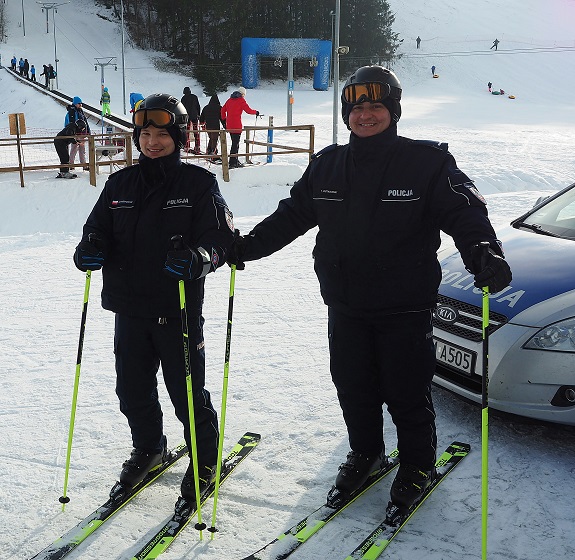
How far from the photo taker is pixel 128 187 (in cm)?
302

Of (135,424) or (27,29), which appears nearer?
(135,424)

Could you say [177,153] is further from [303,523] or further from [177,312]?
[303,523]

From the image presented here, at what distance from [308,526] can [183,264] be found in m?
1.23

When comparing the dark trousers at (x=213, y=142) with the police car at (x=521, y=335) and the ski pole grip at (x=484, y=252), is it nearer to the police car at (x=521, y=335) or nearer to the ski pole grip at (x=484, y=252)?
the police car at (x=521, y=335)

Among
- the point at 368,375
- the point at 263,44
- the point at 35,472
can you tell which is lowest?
the point at 35,472

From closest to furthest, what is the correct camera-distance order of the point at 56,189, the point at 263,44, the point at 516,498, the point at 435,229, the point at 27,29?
the point at 435,229 < the point at 516,498 < the point at 56,189 < the point at 263,44 < the point at 27,29

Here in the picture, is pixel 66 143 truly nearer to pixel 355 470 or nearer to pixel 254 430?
pixel 254 430

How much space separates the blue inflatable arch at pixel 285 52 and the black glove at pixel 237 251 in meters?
34.2

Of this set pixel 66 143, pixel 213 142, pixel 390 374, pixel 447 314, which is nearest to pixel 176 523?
pixel 390 374

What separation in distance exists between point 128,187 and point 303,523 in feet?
5.37

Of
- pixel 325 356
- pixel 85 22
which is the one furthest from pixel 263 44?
pixel 325 356

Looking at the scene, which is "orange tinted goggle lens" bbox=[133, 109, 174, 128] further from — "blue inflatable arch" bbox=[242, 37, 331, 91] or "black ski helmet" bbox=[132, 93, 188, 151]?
"blue inflatable arch" bbox=[242, 37, 331, 91]

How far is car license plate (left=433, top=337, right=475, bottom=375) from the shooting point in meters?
3.59

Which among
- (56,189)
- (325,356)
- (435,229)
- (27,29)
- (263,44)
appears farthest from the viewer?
(27,29)
